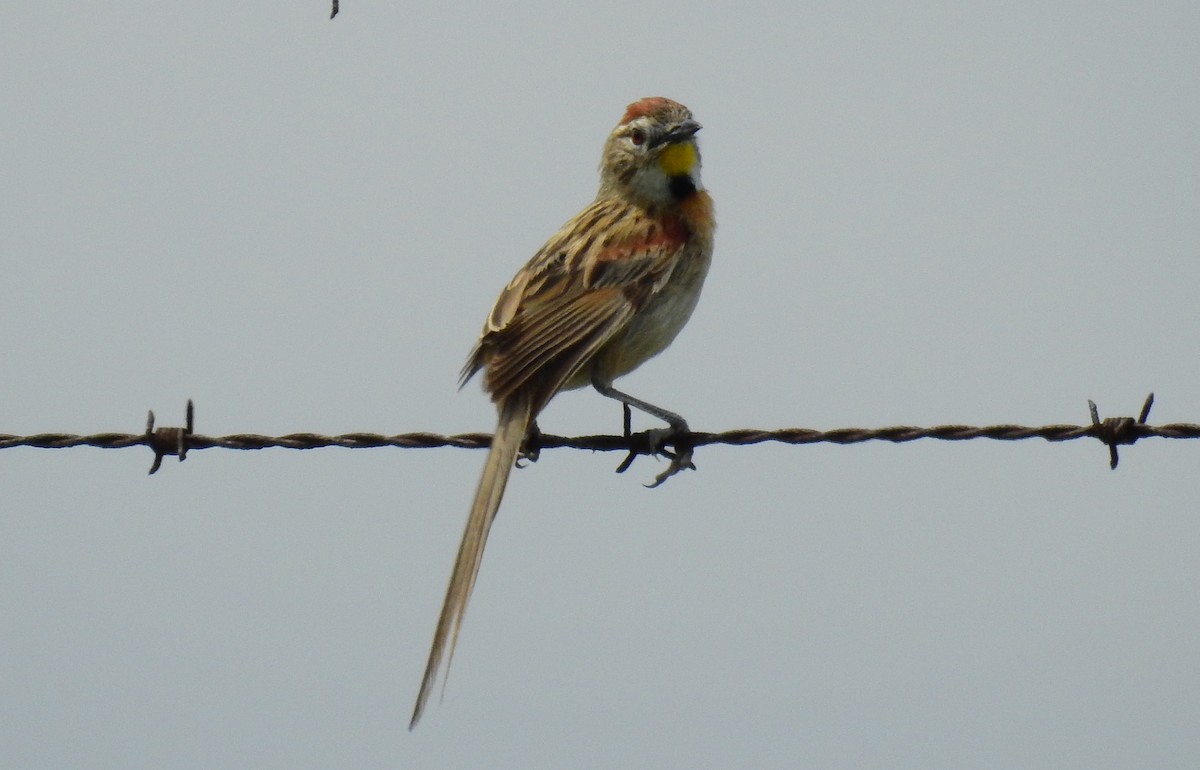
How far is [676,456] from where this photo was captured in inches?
285

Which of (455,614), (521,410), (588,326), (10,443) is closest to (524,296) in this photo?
(588,326)

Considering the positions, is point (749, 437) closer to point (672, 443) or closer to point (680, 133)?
point (672, 443)

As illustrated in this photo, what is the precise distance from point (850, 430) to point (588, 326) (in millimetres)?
2279

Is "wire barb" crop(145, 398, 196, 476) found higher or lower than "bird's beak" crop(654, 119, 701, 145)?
lower

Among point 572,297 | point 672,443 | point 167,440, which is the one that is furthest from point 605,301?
point 167,440

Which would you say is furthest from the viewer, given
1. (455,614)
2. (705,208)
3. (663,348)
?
(705,208)

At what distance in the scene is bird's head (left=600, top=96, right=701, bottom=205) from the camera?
9328 mm

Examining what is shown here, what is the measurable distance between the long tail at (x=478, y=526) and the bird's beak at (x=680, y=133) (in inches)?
104

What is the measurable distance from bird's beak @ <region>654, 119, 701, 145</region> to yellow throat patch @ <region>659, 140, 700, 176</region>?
0.03 meters

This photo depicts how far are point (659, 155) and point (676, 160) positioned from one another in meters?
0.11

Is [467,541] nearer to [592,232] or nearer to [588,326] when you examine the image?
[588,326]

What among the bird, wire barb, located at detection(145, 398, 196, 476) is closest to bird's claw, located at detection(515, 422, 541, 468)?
the bird

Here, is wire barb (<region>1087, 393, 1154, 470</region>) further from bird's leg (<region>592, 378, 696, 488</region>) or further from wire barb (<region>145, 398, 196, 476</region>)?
wire barb (<region>145, 398, 196, 476</region>)

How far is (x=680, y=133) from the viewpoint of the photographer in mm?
9352
